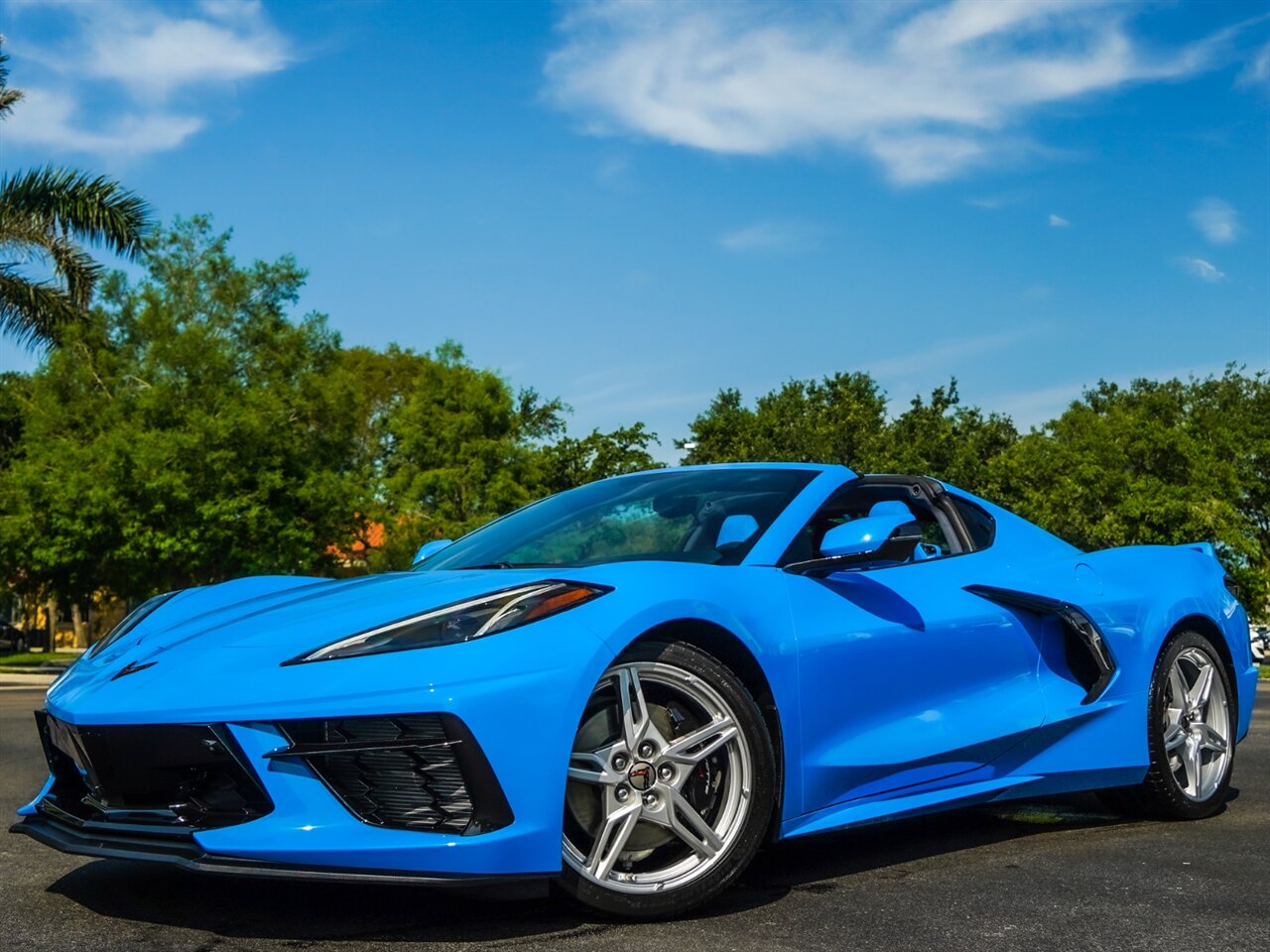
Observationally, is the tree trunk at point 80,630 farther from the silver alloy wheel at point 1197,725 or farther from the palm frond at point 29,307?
the silver alloy wheel at point 1197,725

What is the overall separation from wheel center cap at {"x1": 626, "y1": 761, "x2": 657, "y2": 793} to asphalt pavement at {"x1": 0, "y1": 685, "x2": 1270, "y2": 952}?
1.11 ft

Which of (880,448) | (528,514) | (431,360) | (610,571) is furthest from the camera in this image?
(880,448)

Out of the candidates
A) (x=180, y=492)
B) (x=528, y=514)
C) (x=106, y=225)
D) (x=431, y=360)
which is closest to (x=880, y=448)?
(x=431, y=360)

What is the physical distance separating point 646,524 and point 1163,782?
2.21 m

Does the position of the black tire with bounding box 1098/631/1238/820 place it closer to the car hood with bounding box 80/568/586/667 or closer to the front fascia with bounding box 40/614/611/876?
the car hood with bounding box 80/568/586/667

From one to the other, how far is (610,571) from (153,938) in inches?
55.1

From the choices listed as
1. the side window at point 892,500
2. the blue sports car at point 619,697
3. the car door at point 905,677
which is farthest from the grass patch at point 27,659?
the car door at point 905,677

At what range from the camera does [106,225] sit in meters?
23.9

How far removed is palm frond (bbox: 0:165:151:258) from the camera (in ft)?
78.7

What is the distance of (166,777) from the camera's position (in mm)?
3383

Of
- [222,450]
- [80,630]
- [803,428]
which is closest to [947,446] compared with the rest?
[803,428]

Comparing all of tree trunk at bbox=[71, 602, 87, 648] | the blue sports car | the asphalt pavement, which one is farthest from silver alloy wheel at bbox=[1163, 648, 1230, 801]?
tree trunk at bbox=[71, 602, 87, 648]

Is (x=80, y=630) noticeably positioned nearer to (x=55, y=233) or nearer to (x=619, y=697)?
(x=55, y=233)

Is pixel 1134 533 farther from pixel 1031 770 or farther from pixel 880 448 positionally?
pixel 1031 770
